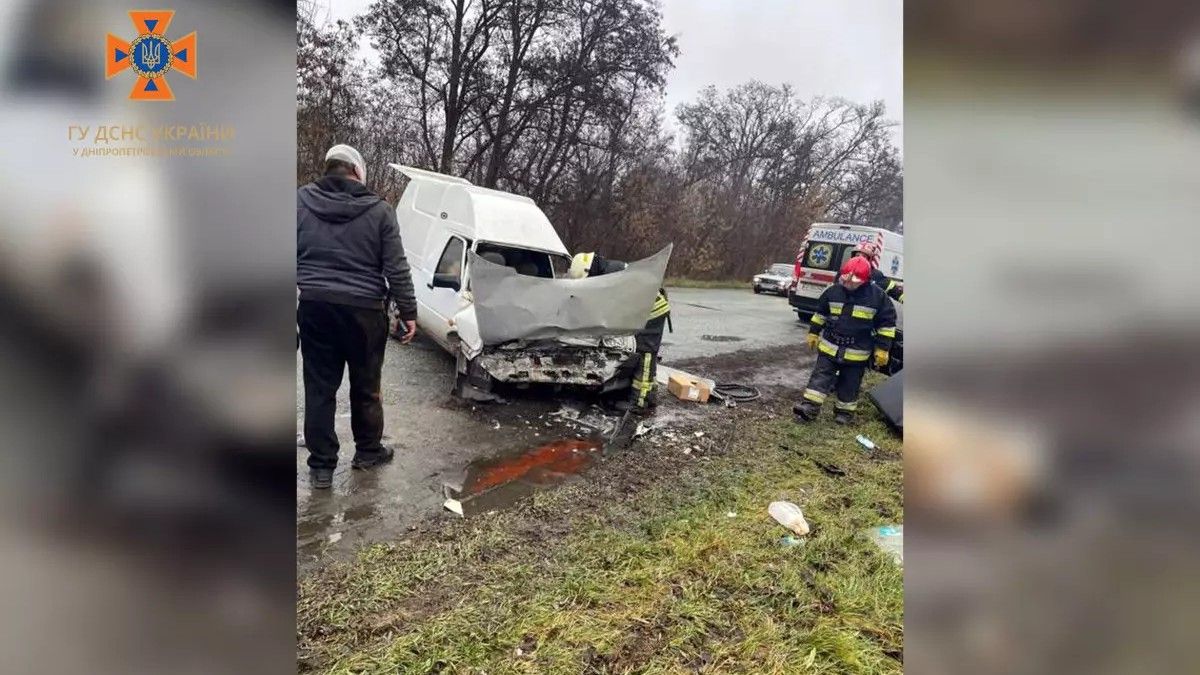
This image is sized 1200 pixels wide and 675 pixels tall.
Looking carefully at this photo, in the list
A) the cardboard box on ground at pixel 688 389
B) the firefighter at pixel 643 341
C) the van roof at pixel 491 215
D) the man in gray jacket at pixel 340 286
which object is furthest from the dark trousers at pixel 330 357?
the cardboard box on ground at pixel 688 389

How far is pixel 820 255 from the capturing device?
1187 centimetres

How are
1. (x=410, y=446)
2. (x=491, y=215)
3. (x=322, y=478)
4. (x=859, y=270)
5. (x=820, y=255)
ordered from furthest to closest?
(x=820, y=255) < (x=491, y=215) < (x=859, y=270) < (x=410, y=446) < (x=322, y=478)

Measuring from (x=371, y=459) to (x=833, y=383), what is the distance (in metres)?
4.48

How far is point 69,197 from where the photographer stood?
1222 mm

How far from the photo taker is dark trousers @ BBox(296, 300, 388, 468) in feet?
10.9

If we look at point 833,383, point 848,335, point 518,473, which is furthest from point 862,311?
point 518,473

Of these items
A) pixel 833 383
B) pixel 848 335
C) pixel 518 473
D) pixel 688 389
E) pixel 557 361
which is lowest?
pixel 518 473

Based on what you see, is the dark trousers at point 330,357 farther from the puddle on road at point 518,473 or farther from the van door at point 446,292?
the van door at point 446,292

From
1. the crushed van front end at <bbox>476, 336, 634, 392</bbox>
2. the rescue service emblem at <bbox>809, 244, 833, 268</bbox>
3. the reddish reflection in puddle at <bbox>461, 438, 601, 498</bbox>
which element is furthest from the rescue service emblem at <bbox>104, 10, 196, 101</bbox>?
the rescue service emblem at <bbox>809, 244, 833, 268</bbox>

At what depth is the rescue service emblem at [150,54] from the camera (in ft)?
3.95

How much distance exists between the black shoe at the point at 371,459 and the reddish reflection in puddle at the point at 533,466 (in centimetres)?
57

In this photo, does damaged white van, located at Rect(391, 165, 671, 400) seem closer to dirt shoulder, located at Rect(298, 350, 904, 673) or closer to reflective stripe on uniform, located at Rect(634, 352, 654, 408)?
reflective stripe on uniform, located at Rect(634, 352, 654, 408)

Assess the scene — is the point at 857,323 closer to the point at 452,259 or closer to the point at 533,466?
the point at 533,466

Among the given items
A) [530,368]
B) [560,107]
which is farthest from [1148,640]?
[560,107]
